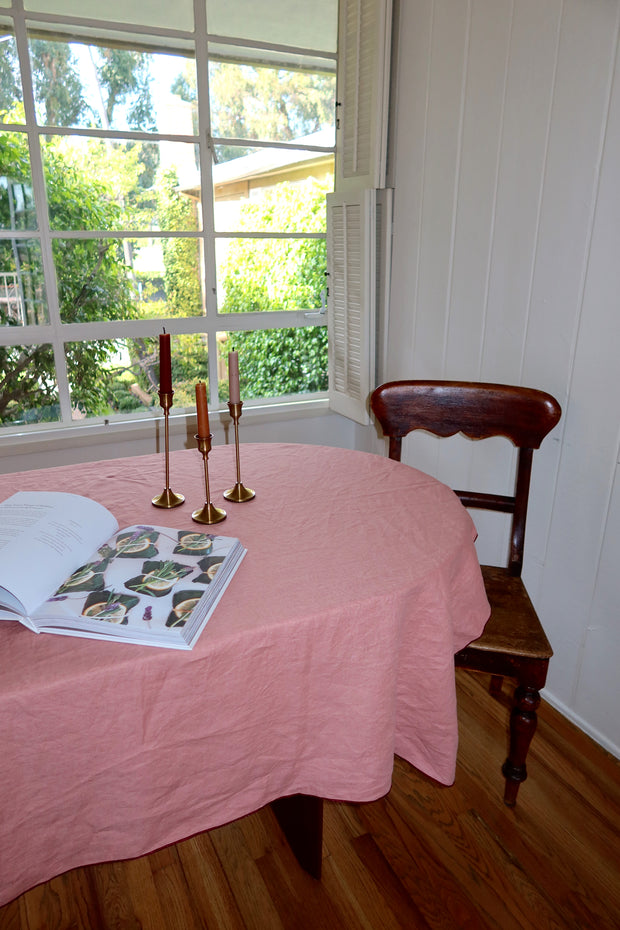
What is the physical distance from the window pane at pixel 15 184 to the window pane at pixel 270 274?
0.69 metres

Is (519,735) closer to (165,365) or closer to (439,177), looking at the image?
(165,365)

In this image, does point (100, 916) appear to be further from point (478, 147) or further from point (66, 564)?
point (478, 147)

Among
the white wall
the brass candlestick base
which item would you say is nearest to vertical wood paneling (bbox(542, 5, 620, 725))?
the white wall

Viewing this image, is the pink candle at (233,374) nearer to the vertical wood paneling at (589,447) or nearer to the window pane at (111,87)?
the vertical wood paneling at (589,447)

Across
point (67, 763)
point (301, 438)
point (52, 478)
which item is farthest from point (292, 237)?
point (67, 763)

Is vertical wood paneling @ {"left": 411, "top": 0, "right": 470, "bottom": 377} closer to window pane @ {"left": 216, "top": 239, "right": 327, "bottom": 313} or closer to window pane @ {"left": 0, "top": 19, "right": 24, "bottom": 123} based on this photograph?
window pane @ {"left": 216, "top": 239, "right": 327, "bottom": 313}

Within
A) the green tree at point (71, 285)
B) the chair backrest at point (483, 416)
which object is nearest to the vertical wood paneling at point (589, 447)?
the chair backrest at point (483, 416)

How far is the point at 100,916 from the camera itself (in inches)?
48.7

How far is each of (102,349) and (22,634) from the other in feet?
5.72

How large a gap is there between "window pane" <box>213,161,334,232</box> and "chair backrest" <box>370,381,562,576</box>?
1.22 m

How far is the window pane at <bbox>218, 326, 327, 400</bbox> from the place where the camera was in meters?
2.66

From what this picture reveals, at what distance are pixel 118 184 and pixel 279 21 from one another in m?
0.87

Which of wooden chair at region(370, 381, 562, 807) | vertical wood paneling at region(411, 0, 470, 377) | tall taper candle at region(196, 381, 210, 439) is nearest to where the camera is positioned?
tall taper candle at region(196, 381, 210, 439)

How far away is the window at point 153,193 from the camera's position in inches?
84.7
